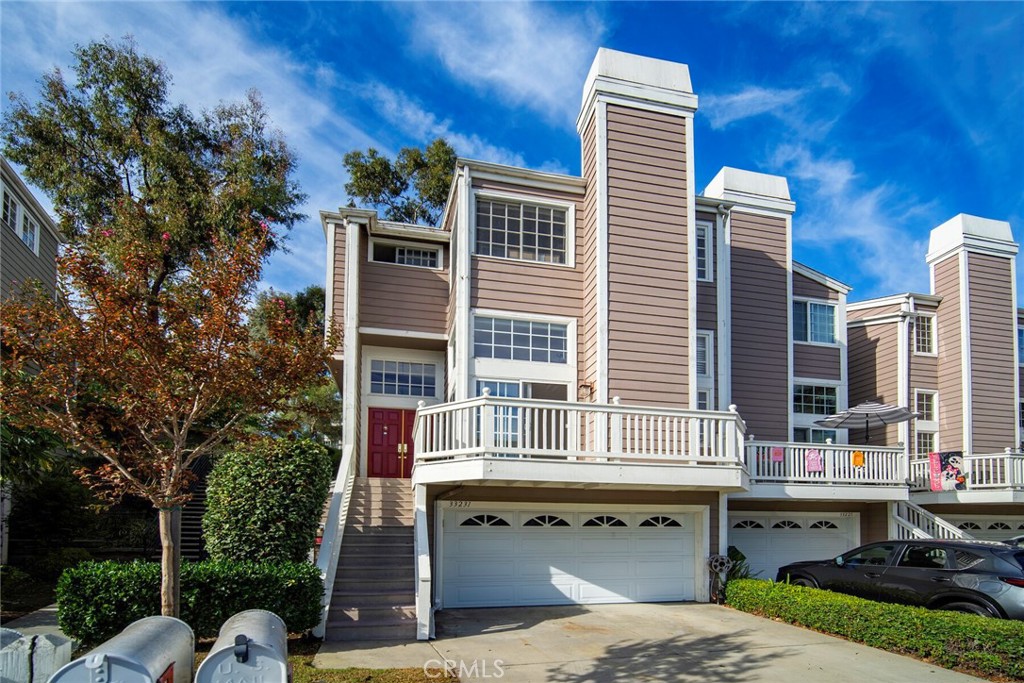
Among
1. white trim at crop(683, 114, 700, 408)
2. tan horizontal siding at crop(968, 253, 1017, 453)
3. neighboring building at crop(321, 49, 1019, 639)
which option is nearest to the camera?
neighboring building at crop(321, 49, 1019, 639)

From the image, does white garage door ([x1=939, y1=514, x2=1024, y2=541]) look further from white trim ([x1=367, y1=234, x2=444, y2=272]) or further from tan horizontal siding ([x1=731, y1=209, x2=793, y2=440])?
white trim ([x1=367, y1=234, x2=444, y2=272])

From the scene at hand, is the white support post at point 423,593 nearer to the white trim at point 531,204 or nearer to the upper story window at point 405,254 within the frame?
the white trim at point 531,204

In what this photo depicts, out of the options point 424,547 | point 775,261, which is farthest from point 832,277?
point 424,547

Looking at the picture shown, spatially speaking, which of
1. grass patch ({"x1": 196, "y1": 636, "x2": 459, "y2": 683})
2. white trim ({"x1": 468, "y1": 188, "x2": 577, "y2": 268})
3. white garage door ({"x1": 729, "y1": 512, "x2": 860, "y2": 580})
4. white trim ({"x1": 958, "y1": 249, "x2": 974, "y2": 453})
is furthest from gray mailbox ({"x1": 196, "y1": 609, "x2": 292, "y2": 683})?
white trim ({"x1": 958, "y1": 249, "x2": 974, "y2": 453})

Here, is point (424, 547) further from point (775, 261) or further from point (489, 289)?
point (775, 261)

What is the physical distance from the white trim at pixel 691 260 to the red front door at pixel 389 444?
5798 millimetres

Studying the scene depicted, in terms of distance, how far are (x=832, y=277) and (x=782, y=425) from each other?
4647 mm

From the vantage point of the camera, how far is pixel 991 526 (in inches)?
688

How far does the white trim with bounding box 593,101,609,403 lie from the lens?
40.8ft

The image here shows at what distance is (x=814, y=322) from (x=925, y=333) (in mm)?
4489

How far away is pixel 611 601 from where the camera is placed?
40.2ft

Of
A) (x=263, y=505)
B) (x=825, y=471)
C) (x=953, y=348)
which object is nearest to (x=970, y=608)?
(x=825, y=471)

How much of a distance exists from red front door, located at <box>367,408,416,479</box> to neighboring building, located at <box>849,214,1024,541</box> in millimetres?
12670

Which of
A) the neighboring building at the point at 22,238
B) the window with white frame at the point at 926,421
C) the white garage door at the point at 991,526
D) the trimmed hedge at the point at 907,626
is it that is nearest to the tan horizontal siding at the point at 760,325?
the trimmed hedge at the point at 907,626
